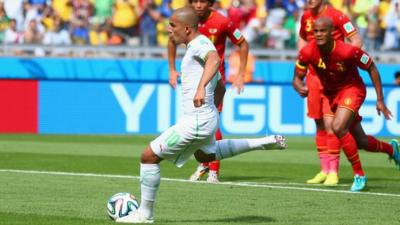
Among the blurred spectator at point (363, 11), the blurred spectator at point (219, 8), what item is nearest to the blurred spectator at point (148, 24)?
the blurred spectator at point (219, 8)

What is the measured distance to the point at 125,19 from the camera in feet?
85.5

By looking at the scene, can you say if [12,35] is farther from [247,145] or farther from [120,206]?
[120,206]

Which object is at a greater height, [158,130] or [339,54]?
[339,54]

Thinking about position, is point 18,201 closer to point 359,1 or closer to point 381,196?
point 381,196

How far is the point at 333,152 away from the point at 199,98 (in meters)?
4.93

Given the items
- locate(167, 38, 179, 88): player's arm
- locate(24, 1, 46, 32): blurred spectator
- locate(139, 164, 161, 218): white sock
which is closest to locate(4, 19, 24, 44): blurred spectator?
locate(24, 1, 46, 32): blurred spectator

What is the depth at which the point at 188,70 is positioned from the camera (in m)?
9.26

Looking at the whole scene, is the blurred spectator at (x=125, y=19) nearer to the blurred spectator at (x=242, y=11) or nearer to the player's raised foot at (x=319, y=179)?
the blurred spectator at (x=242, y=11)

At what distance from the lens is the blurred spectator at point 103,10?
86.1ft

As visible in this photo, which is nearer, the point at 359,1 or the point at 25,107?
the point at 25,107

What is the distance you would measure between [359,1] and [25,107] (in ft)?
29.2

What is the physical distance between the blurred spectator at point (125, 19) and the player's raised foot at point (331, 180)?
44.6ft

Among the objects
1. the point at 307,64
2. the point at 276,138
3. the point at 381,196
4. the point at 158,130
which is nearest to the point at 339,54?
the point at 307,64

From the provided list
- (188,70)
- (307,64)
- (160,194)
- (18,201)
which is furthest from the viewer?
(307,64)
